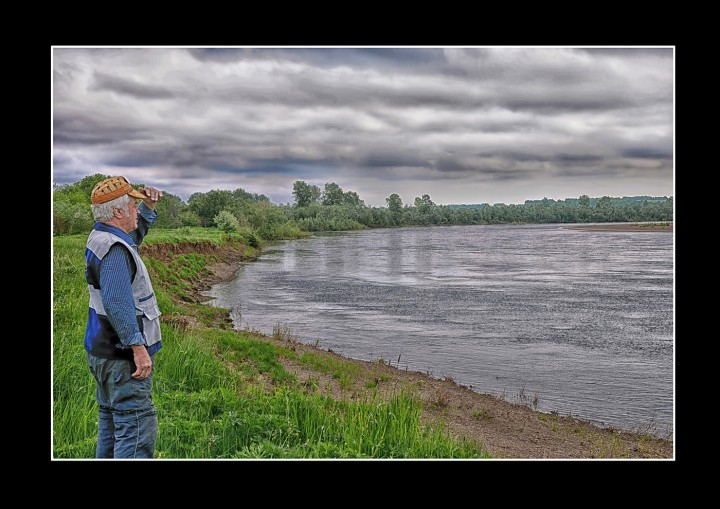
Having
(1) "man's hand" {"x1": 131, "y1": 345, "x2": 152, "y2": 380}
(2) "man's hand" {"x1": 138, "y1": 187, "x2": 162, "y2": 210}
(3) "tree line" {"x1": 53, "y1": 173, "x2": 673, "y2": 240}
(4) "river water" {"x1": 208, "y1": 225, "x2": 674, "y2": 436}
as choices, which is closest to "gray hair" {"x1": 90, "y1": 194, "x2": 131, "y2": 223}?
(2) "man's hand" {"x1": 138, "y1": 187, "x2": 162, "y2": 210}

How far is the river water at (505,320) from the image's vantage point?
12.6 metres

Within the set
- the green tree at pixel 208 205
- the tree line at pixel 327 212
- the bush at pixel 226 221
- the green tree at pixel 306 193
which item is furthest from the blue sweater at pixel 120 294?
the green tree at pixel 208 205

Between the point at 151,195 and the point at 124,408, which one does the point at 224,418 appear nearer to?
the point at 124,408

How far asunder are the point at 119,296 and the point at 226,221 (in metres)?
44.0

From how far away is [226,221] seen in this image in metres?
46.7

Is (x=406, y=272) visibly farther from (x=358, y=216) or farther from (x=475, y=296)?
(x=358, y=216)

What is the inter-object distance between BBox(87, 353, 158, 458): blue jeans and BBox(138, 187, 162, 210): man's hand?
1.18m

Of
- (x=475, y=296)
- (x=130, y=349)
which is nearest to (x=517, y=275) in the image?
(x=475, y=296)

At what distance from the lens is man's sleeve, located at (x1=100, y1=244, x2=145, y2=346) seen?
3699 mm

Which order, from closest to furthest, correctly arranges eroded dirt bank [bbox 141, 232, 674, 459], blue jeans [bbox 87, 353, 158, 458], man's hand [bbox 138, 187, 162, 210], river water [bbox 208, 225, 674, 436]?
blue jeans [bbox 87, 353, 158, 458] < man's hand [bbox 138, 187, 162, 210] < eroded dirt bank [bbox 141, 232, 674, 459] < river water [bbox 208, 225, 674, 436]

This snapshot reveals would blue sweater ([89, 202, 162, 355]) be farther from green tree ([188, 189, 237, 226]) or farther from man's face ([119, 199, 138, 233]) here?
green tree ([188, 189, 237, 226])

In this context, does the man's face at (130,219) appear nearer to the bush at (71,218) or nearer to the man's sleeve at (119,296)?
the man's sleeve at (119,296)

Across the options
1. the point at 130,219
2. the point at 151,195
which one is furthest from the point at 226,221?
the point at 130,219
